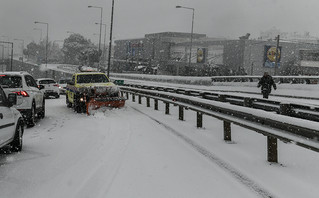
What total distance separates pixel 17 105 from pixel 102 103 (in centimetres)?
426

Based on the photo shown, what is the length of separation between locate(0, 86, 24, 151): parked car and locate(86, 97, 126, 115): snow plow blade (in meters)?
6.41

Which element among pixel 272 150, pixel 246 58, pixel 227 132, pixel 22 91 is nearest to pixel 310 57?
pixel 246 58

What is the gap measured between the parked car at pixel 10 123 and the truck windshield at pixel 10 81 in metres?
3.89

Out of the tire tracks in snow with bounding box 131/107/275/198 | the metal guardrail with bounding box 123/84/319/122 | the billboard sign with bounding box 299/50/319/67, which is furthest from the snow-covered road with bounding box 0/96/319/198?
the billboard sign with bounding box 299/50/319/67

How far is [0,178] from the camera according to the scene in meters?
5.62

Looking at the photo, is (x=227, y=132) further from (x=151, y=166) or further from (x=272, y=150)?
(x=151, y=166)

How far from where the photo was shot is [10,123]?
23.1 feet

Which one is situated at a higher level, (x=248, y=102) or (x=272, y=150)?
(x=248, y=102)

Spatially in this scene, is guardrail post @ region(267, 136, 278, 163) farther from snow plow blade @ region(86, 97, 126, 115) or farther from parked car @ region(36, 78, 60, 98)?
parked car @ region(36, 78, 60, 98)

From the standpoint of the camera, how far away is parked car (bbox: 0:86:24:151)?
6633 millimetres

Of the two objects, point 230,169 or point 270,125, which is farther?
point 270,125

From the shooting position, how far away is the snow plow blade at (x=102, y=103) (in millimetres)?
14398

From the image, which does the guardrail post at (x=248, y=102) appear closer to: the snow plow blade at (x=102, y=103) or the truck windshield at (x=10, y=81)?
the snow plow blade at (x=102, y=103)

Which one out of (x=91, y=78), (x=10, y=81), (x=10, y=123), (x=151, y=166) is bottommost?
(x=151, y=166)
